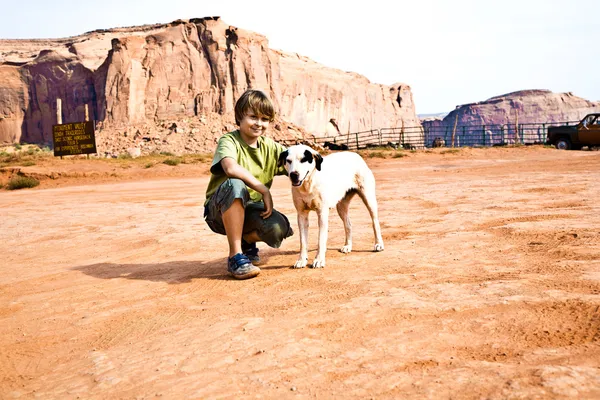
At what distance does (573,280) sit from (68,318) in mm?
3524

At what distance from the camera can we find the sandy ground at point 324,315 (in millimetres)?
2533

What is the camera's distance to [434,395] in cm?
228

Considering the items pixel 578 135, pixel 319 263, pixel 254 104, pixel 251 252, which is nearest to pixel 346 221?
pixel 319 263

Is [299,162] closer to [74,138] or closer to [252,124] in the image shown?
[252,124]

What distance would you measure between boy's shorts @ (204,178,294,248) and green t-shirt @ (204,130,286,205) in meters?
0.12

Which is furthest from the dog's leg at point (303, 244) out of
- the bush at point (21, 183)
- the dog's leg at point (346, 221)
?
the bush at point (21, 183)

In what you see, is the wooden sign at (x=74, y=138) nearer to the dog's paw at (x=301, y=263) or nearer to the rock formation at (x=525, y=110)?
the dog's paw at (x=301, y=263)

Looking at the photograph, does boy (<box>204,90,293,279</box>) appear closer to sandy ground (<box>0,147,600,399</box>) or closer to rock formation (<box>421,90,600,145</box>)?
sandy ground (<box>0,147,600,399</box>)

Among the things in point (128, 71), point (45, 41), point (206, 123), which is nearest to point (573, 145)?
point (206, 123)

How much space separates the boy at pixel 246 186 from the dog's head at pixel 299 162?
0.89 feet

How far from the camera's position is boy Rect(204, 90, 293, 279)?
4.69 metres

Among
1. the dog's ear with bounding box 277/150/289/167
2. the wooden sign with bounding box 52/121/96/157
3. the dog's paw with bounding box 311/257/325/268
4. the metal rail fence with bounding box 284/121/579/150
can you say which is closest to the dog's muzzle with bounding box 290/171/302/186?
the dog's ear with bounding box 277/150/289/167

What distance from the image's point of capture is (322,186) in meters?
5.03

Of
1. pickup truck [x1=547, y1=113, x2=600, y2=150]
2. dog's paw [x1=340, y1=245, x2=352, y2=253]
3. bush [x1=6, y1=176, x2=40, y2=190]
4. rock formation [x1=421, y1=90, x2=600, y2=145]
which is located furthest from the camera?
rock formation [x1=421, y1=90, x2=600, y2=145]
